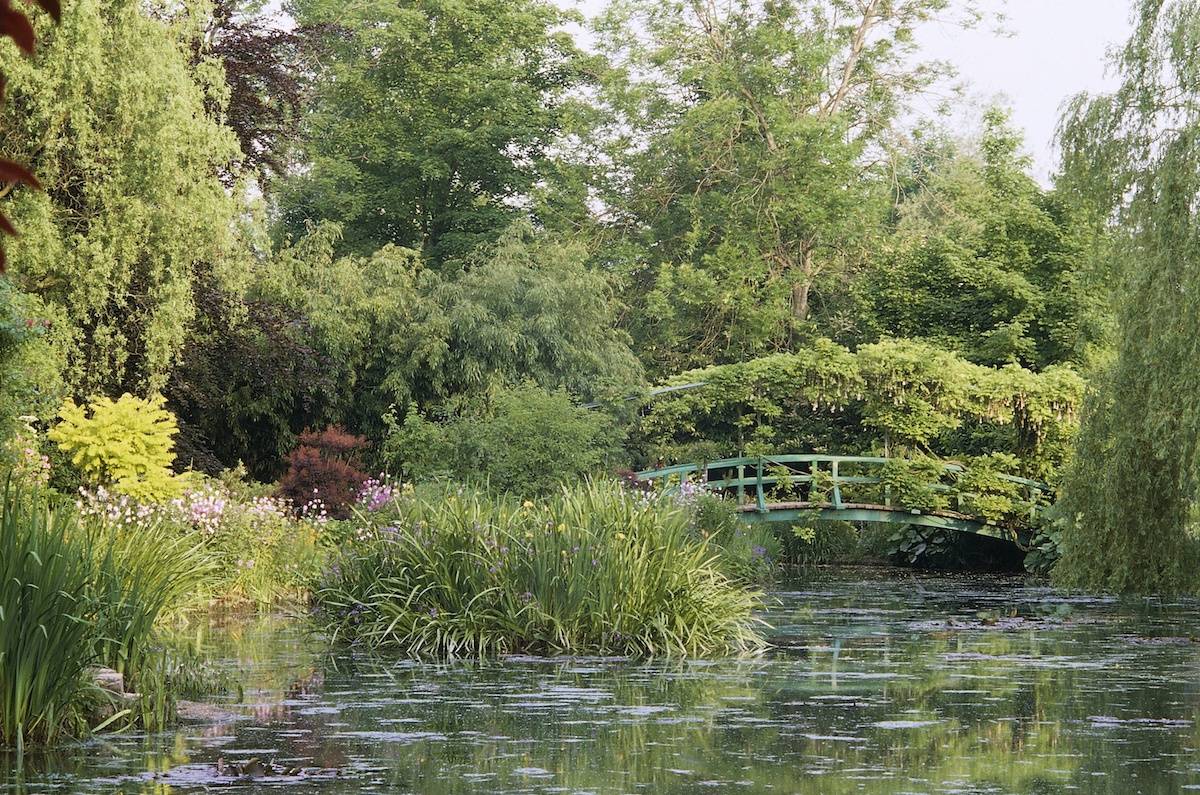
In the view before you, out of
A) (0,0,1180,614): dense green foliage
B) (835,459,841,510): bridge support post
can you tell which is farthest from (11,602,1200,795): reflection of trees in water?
(835,459,841,510): bridge support post

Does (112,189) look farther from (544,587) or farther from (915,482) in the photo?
(915,482)

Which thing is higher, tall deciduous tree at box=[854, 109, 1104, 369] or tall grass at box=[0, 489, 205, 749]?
tall deciduous tree at box=[854, 109, 1104, 369]

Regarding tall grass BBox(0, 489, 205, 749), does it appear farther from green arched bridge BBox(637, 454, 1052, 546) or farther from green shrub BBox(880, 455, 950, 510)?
green shrub BBox(880, 455, 950, 510)

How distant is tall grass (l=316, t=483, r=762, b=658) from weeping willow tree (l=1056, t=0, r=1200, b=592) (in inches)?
210

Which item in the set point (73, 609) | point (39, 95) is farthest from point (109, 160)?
point (73, 609)

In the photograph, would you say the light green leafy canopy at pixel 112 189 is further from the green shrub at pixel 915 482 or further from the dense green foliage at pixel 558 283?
the green shrub at pixel 915 482

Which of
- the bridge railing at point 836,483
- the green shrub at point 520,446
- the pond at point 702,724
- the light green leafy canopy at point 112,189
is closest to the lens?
the pond at point 702,724

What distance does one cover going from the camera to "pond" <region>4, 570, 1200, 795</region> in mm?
5754

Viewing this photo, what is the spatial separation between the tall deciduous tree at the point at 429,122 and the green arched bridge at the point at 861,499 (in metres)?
8.72

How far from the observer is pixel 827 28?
29250 mm

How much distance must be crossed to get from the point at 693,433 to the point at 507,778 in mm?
18354

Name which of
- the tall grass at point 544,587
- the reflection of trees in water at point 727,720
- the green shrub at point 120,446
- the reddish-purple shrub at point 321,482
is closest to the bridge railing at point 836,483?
the reddish-purple shrub at point 321,482

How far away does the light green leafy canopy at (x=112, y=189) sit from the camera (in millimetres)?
14750

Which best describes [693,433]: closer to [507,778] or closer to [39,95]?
[39,95]
